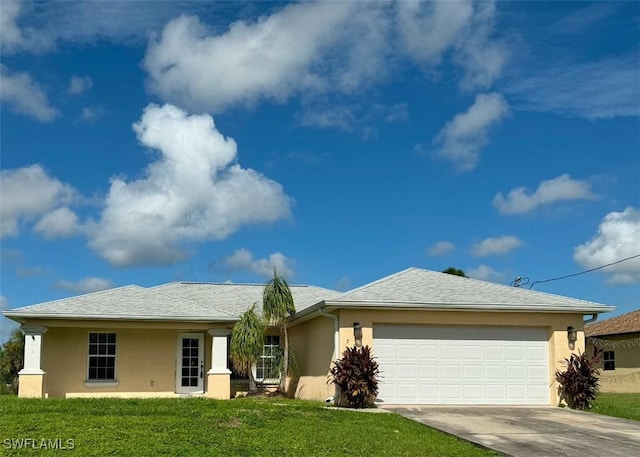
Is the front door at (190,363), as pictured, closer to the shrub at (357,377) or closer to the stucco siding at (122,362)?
the stucco siding at (122,362)

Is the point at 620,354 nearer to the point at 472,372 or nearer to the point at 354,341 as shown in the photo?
the point at 472,372

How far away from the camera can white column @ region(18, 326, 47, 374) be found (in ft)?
67.1

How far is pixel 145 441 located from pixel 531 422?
8246 mm

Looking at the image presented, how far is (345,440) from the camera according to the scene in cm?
1232

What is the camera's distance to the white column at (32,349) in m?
20.4

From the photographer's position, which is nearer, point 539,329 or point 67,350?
point 539,329

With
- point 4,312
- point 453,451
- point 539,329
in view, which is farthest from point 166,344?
point 453,451

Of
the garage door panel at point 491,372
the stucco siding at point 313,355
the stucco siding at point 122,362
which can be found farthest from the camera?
the stucco siding at point 122,362

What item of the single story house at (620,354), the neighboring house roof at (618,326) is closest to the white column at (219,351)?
the single story house at (620,354)

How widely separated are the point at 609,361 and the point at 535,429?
2049cm

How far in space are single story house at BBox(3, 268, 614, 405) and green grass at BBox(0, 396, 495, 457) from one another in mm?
3261

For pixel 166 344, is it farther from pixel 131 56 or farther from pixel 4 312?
pixel 131 56

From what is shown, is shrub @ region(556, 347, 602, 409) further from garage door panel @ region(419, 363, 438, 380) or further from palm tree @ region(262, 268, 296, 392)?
palm tree @ region(262, 268, 296, 392)
